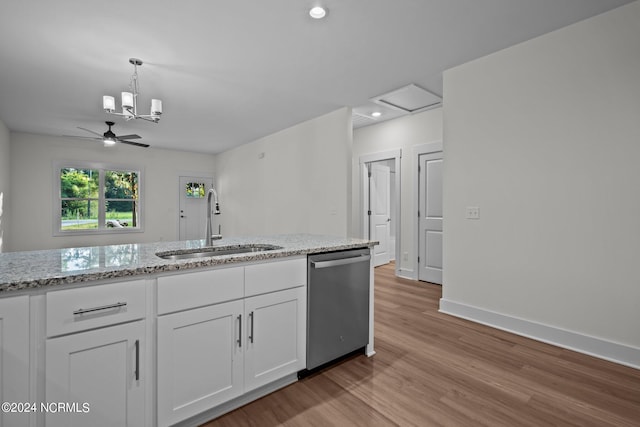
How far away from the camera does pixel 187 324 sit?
4.82 ft

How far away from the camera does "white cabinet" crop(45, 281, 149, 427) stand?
116cm

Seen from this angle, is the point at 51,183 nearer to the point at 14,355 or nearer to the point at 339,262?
the point at 14,355

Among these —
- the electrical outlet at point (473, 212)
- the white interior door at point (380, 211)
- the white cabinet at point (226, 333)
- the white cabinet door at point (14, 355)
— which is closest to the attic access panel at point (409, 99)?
the white interior door at point (380, 211)

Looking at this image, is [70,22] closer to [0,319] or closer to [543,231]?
[0,319]

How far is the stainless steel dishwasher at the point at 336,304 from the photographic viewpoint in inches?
77.4

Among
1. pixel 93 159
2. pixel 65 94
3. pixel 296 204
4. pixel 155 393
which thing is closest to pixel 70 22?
pixel 65 94

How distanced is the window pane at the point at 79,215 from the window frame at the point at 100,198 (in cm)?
7

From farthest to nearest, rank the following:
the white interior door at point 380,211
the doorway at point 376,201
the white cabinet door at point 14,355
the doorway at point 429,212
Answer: the white interior door at point 380,211
the doorway at point 376,201
the doorway at point 429,212
the white cabinet door at point 14,355

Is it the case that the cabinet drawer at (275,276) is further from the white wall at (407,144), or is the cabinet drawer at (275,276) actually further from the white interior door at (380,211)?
the white interior door at (380,211)

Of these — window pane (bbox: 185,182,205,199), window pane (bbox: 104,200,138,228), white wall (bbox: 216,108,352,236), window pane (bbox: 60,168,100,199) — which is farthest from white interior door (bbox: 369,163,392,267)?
window pane (bbox: 60,168,100,199)

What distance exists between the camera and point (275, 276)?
5.93 ft

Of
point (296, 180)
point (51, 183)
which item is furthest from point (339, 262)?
point (51, 183)

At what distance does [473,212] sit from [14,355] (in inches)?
132

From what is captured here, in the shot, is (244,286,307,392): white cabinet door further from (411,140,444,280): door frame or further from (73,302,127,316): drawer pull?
(411,140,444,280): door frame
